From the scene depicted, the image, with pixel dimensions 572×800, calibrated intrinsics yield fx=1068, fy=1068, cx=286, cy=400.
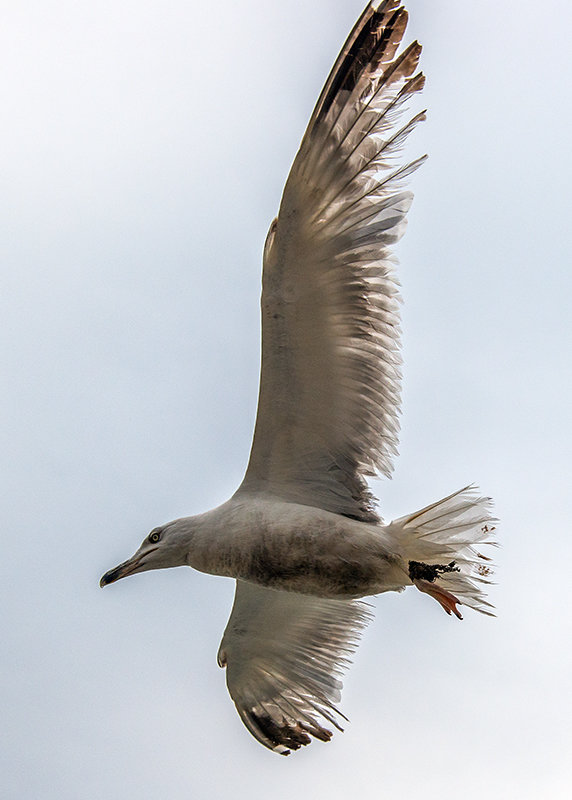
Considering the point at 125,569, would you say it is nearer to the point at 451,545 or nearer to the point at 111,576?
the point at 111,576

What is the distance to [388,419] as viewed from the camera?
26.9 ft

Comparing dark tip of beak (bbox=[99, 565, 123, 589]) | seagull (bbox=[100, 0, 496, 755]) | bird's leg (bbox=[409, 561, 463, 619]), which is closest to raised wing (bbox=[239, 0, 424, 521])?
seagull (bbox=[100, 0, 496, 755])

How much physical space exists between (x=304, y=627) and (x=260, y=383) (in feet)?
8.61

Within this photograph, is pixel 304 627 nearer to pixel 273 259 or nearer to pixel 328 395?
pixel 328 395

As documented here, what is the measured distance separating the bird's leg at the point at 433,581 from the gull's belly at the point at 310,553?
0.12 m

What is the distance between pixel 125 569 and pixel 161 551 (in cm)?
42

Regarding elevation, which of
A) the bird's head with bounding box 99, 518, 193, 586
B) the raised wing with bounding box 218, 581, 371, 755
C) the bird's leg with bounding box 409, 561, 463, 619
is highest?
the bird's head with bounding box 99, 518, 193, 586

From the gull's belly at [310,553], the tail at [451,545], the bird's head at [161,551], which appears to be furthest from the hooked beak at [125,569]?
the tail at [451,545]

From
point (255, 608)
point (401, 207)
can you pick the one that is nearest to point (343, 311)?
point (401, 207)

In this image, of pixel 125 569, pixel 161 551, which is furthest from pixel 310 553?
pixel 125 569

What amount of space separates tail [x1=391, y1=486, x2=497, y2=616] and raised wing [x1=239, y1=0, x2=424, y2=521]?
0.72 metres

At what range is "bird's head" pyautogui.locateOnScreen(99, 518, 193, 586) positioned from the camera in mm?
8406

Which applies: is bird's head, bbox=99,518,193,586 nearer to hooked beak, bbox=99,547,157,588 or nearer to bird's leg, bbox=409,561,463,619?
hooked beak, bbox=99,547,157,588

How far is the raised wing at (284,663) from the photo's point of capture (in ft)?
30.7
